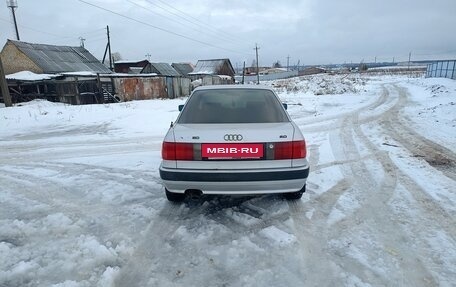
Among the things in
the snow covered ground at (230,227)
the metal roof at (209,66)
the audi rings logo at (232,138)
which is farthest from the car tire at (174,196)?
the metal roof at (209,66)

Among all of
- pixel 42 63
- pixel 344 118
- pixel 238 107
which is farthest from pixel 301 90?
pixel 238 107

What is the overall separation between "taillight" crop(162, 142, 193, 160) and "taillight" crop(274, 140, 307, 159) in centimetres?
96

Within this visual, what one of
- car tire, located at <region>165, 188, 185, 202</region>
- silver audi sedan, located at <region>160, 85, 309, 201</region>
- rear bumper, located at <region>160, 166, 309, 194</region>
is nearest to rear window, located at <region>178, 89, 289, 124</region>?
silver audi sedan, located at <region>160, 85, 309, 201</region>

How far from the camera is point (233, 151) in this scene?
3410 millimetres

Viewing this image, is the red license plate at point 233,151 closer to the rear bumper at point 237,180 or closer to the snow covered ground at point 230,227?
the rear bumper at point 237,180

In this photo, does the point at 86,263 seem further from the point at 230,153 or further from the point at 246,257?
the point at 230,153

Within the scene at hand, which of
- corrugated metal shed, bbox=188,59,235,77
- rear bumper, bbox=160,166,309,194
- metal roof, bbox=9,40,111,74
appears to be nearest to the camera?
rear bumper, bbox=160,166,309,194

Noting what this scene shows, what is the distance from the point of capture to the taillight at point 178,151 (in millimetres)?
3449

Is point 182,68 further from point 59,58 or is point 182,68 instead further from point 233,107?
point 233,107

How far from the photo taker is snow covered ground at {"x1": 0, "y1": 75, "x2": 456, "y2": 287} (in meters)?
2.71

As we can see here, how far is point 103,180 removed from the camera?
17.0 feet

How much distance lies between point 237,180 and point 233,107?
114 centimetres

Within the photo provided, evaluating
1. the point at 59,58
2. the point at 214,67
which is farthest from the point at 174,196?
the point at 214,67

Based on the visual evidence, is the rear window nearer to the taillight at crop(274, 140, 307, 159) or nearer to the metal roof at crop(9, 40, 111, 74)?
the taillight at crop(274, 140, 307, 159)
